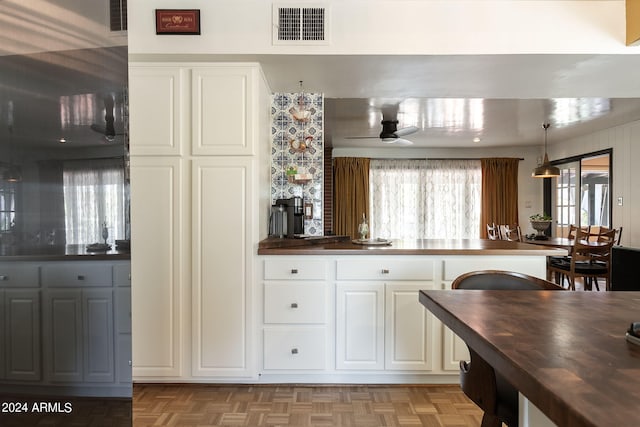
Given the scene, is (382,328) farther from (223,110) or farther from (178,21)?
(178,21)

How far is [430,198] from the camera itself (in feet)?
24.0

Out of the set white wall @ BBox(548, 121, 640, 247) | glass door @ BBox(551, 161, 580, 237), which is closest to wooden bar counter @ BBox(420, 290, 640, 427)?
white wall @ BBox(548, 121, 640, 247)

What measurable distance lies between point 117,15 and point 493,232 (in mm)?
6810

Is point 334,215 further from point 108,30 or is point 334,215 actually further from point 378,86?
point 108,30

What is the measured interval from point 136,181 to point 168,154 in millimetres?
265

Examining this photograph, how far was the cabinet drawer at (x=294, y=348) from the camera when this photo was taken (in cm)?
238

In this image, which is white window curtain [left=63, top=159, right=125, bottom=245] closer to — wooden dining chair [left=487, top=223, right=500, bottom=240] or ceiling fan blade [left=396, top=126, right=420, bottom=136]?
ceiling fan blade [left=396, top=126, right=420, bottom=136]

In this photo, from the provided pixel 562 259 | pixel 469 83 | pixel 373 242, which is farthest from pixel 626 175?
pixel 373 242

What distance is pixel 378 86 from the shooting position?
293 cm

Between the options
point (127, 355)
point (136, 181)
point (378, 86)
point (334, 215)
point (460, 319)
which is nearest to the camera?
point (127, 355)

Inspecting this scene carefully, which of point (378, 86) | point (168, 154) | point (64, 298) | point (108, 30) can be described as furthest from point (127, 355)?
point (378, 86)

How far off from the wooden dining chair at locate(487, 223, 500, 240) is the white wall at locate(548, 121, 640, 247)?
1.68m

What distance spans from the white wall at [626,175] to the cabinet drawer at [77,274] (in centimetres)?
620

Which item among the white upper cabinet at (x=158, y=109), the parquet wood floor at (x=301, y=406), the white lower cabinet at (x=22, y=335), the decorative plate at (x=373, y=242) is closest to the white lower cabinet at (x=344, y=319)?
the parquet wood floor at (x=301, y=406)
